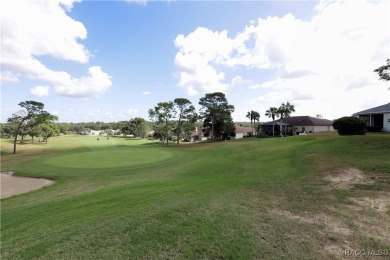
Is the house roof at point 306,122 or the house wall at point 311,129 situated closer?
the house wall at point 311,129

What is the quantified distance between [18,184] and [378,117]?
158 ft

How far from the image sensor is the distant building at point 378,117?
1319 inches

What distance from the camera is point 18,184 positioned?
61.8ft

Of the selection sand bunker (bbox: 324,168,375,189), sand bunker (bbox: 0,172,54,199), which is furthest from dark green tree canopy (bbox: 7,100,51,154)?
sand bunker (bbox: 324,168,375,189)

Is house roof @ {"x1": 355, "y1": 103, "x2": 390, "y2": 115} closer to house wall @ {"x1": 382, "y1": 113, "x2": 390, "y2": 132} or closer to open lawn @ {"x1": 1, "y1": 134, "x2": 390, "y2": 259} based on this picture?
house wall @ {"x1": 382, "y1": 113, "x2": 390, "y2": 132}

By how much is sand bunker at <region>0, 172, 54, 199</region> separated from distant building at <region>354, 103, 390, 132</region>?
1685 inches

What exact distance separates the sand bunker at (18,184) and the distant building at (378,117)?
140 feet

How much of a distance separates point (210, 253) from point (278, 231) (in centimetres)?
207

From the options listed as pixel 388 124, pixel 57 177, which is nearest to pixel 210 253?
pixel 57 177

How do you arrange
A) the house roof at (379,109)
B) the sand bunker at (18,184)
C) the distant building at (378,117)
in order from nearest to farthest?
the sand bunker at (18,184) < the distant building at (378,117) < the house roof at (379,109)

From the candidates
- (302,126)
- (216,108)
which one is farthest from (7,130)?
(302,126)

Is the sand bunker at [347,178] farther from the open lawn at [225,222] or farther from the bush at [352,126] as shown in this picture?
the bush at [352,126]

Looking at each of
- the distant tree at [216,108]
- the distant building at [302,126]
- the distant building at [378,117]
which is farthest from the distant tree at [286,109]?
the distant building at [378,117]

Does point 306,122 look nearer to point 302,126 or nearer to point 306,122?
point 306,122
